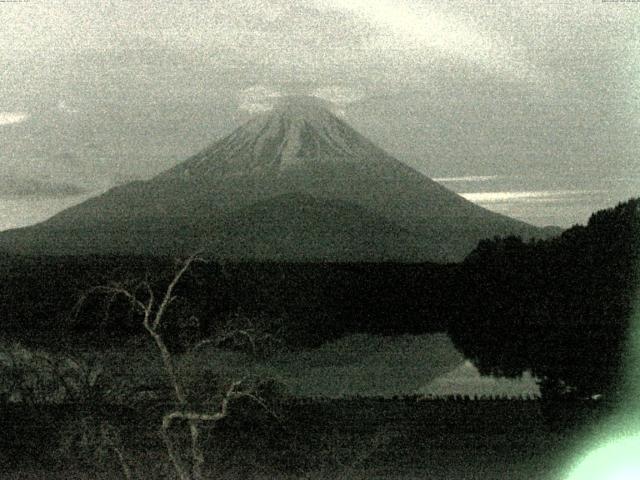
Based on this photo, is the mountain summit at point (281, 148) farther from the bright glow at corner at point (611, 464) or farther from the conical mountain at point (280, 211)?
the bright glow at corner at point (611, 464)

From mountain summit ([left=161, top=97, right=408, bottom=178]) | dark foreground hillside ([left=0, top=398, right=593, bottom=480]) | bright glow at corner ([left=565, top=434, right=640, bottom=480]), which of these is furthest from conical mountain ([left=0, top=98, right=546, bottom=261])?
bright glow at corner ([left=565, top=434, right=640, bottom=480])

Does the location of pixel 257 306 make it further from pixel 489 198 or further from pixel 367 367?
pixel 489 198

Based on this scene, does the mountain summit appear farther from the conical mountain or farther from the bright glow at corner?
the bright glow at corner

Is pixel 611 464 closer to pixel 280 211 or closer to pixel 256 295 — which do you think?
pixel 256 295

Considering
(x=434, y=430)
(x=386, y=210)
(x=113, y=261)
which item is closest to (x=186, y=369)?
(x=434, y=430)

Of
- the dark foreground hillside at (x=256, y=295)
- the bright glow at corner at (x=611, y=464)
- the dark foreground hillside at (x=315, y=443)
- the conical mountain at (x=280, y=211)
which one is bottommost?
the bright glow at corner at (x=611, y=464)

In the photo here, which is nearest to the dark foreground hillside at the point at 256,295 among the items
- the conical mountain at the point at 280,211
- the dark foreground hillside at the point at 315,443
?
the conical mountain at the point at 280,211
